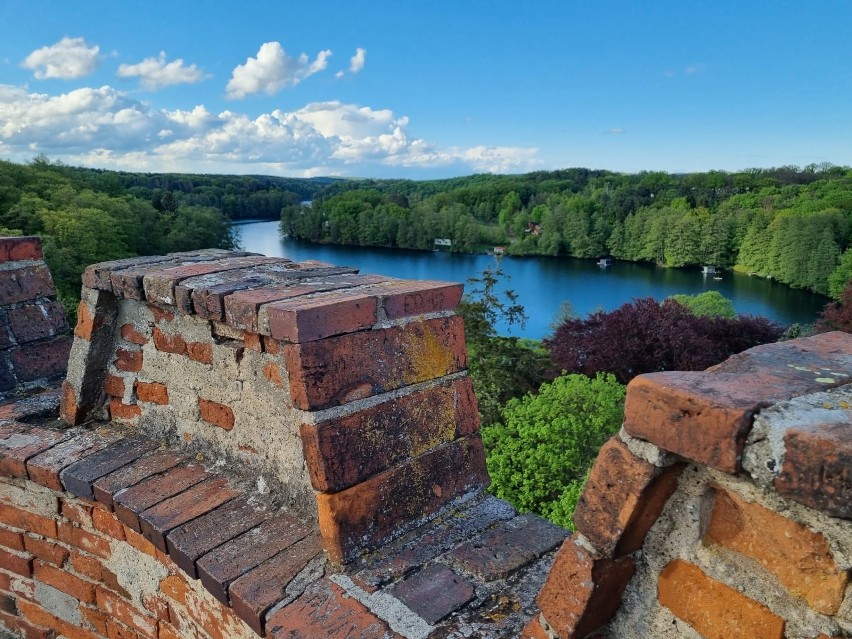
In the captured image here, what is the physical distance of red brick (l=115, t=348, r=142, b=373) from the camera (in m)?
2.41

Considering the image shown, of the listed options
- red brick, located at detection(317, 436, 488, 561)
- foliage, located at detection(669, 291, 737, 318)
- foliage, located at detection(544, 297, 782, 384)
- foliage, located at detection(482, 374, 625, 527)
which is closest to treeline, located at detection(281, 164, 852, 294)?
foliage, located at detection(669, 291, 737, 318)

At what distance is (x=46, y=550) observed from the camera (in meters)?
2.40

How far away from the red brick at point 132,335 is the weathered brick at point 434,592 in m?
1.44

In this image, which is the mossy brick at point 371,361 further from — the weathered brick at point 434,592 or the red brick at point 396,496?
the weathered brick at point 434,592

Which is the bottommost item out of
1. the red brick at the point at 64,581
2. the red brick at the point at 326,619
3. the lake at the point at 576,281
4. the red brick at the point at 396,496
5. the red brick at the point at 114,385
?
the lake at the point at 576,281

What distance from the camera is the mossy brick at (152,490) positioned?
2.02m

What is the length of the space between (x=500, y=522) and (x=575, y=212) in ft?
211

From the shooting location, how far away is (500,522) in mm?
1940

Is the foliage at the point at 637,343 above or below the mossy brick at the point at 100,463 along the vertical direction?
below

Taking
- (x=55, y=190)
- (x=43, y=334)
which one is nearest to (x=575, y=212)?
(x=55, y=190)

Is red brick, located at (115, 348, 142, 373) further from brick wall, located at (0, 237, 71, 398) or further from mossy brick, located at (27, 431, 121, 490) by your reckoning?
brick wall, located at (0, 237, 71, 398)

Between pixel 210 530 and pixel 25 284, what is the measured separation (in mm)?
1861

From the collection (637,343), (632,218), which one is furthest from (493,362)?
(632,218)

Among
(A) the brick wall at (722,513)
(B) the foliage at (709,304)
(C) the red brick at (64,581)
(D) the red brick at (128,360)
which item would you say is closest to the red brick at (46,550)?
(C) the red brick at (64,581)
